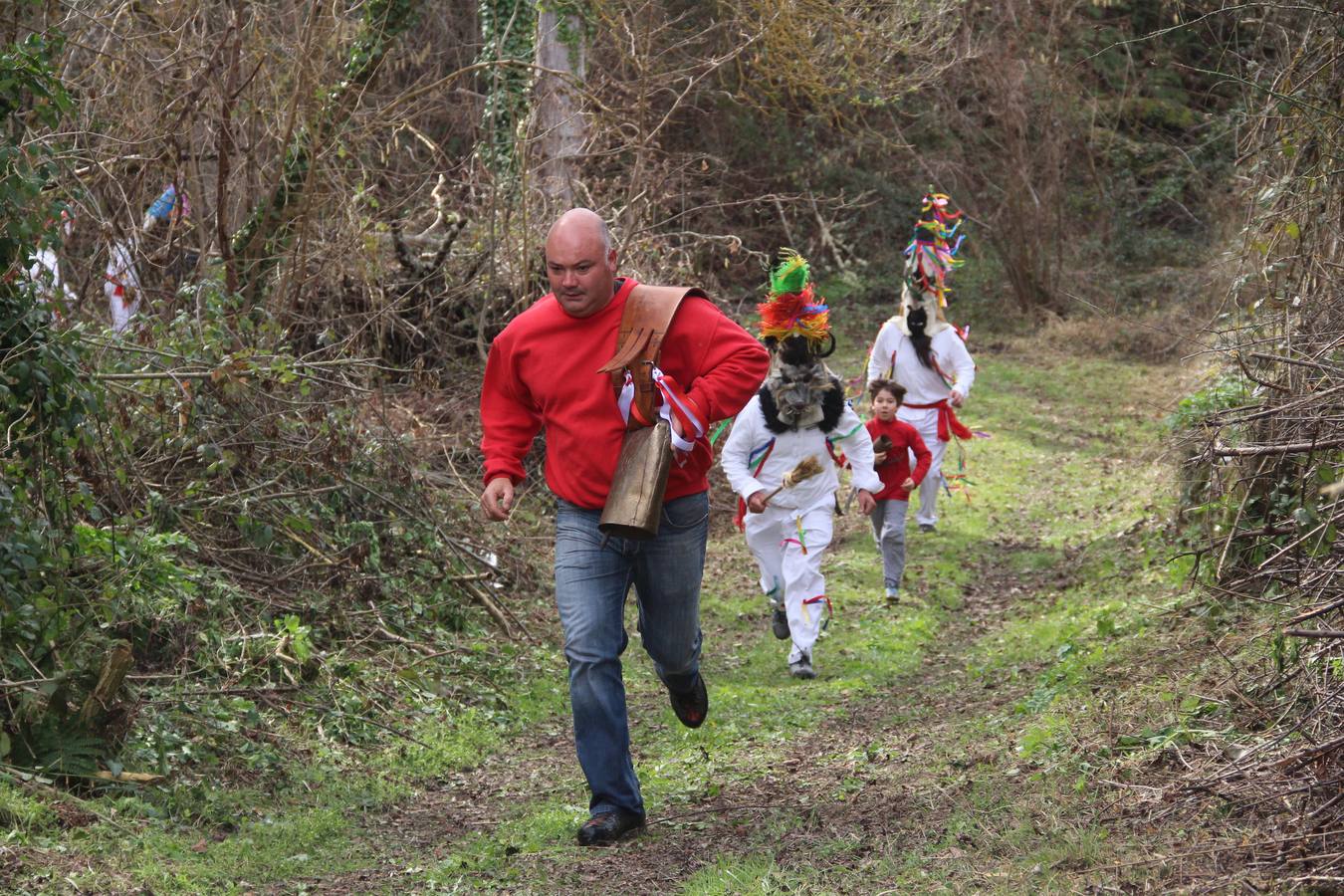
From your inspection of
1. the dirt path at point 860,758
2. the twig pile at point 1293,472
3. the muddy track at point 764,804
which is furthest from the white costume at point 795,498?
the twig pile at point 1293,472

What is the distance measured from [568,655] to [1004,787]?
5.81 feet

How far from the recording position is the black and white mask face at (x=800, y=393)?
9.43 metres

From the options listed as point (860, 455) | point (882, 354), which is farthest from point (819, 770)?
point (882, 354)

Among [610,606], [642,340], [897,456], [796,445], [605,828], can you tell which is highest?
[642,340]

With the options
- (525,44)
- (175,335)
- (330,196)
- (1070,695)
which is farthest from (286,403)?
(525,44)

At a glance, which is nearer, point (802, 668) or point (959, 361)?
point (802, 668)

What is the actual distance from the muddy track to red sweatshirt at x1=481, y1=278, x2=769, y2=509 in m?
1.36

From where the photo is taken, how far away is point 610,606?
6004 mm

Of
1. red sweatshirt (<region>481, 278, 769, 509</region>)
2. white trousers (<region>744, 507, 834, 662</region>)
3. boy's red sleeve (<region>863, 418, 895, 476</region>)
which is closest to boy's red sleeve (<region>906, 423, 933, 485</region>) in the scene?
boy's red sleeve (<region>863, 418, 895, 476</region>)

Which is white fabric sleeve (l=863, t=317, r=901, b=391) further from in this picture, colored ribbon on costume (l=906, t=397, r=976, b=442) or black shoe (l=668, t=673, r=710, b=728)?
→ black shoe (l=668, t=673, r=710, b=728)

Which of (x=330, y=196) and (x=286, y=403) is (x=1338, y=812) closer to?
(x=286, y=403)

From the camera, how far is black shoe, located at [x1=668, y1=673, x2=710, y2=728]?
6.74 m

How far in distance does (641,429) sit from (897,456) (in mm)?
5841

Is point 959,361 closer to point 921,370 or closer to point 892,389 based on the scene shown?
point 921,370
